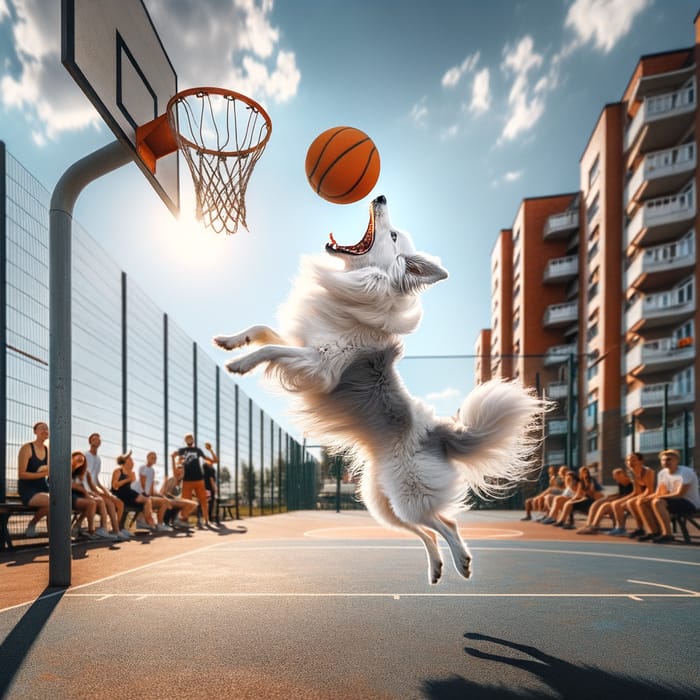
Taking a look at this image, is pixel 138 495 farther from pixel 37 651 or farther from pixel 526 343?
pixel 526 343

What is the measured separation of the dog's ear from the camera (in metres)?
4.57

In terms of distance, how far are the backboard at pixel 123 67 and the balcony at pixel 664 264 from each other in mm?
30516

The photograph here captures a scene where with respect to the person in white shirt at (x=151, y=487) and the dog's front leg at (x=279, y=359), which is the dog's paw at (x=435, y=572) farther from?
the person in white shirt at (x=151, y=487)

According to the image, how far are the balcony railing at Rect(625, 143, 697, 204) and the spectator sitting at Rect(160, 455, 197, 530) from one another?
28893 mm

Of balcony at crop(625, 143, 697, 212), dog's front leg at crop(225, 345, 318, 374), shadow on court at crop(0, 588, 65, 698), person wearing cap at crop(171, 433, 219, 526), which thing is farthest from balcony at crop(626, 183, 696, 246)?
shadow on court at crop(0, 588, 65, 698)

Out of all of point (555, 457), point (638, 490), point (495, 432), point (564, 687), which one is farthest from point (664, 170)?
point (564, 687)

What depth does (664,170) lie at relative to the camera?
32.4m

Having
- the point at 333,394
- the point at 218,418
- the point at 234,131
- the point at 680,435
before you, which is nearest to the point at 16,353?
the point at 234,131

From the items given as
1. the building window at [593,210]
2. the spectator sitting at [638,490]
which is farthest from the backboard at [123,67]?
the building window at [593,210]

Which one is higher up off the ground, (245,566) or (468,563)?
(468,563)

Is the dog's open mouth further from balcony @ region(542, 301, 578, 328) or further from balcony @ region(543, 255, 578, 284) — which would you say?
balcony @ region(543, 255, 578, 284)

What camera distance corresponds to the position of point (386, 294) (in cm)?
448

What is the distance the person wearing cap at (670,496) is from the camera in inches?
397

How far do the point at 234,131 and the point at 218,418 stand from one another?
38.9 ft
